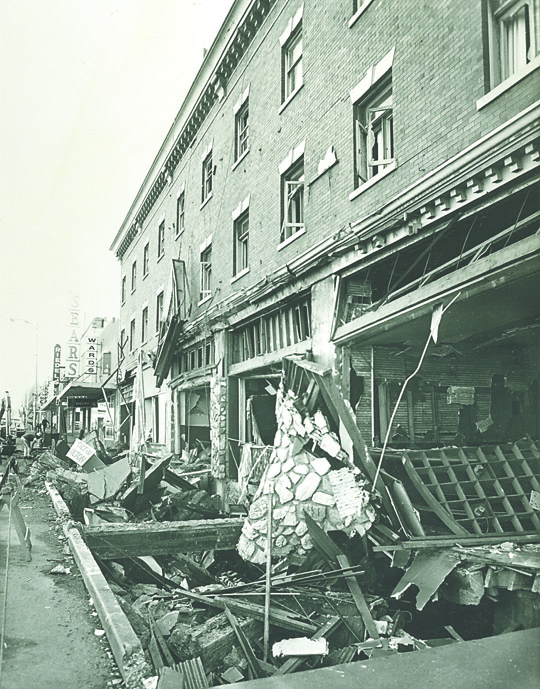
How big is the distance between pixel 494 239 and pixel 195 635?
546 centimetres

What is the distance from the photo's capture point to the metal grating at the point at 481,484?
7500 mm

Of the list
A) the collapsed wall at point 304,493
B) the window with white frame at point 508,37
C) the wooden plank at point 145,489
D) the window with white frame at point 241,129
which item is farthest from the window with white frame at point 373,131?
the wooden plank at point 145,489

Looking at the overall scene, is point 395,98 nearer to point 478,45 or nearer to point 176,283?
point 478,45

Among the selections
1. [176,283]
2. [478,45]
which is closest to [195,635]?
[478,45]

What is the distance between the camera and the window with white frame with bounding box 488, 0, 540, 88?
6.86 m

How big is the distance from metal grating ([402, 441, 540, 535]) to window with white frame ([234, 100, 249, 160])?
10.5 meters

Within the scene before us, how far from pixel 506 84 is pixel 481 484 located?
17.7 feet

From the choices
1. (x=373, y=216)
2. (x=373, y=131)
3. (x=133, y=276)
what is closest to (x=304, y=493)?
(x=373, y=216)

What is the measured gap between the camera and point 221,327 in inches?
595

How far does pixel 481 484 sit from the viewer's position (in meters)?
8.20

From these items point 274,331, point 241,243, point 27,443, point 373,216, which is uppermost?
point 241,243

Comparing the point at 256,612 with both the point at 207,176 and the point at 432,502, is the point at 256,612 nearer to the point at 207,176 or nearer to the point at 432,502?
the point at 432,502

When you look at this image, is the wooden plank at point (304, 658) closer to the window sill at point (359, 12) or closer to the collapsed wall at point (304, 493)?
the collapsed wall at point (304, 493)

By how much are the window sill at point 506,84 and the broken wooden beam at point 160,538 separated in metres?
7.29
